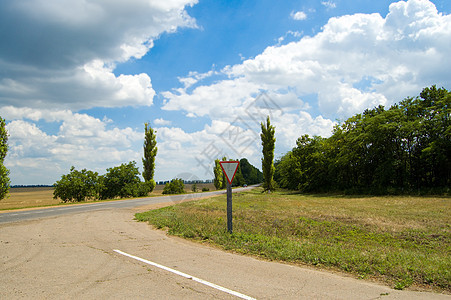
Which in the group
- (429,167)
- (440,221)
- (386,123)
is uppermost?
(386,123)

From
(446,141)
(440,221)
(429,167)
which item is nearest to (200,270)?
(440,221)

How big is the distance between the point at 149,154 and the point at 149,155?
16 centimetres

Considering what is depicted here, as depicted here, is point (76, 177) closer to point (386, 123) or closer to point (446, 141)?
point (386, 123)

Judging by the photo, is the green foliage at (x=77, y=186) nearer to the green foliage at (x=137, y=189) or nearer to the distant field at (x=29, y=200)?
the distant field at (x=29, y=200)

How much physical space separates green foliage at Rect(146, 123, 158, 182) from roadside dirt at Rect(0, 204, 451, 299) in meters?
34.3

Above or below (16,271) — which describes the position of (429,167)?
above

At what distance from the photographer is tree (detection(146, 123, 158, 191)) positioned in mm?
42250

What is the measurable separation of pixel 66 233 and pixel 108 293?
22.8 feet

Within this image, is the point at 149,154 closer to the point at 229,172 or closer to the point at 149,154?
the point at 149,154

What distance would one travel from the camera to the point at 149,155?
42.7m

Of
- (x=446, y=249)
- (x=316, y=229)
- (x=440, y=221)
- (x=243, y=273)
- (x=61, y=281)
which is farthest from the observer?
(x=440, y=221)

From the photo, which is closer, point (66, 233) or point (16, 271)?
point (16, 271)

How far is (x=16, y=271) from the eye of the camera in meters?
5.36

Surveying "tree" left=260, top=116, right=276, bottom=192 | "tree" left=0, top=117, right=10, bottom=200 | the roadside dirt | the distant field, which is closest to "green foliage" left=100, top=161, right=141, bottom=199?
→ the distant field
